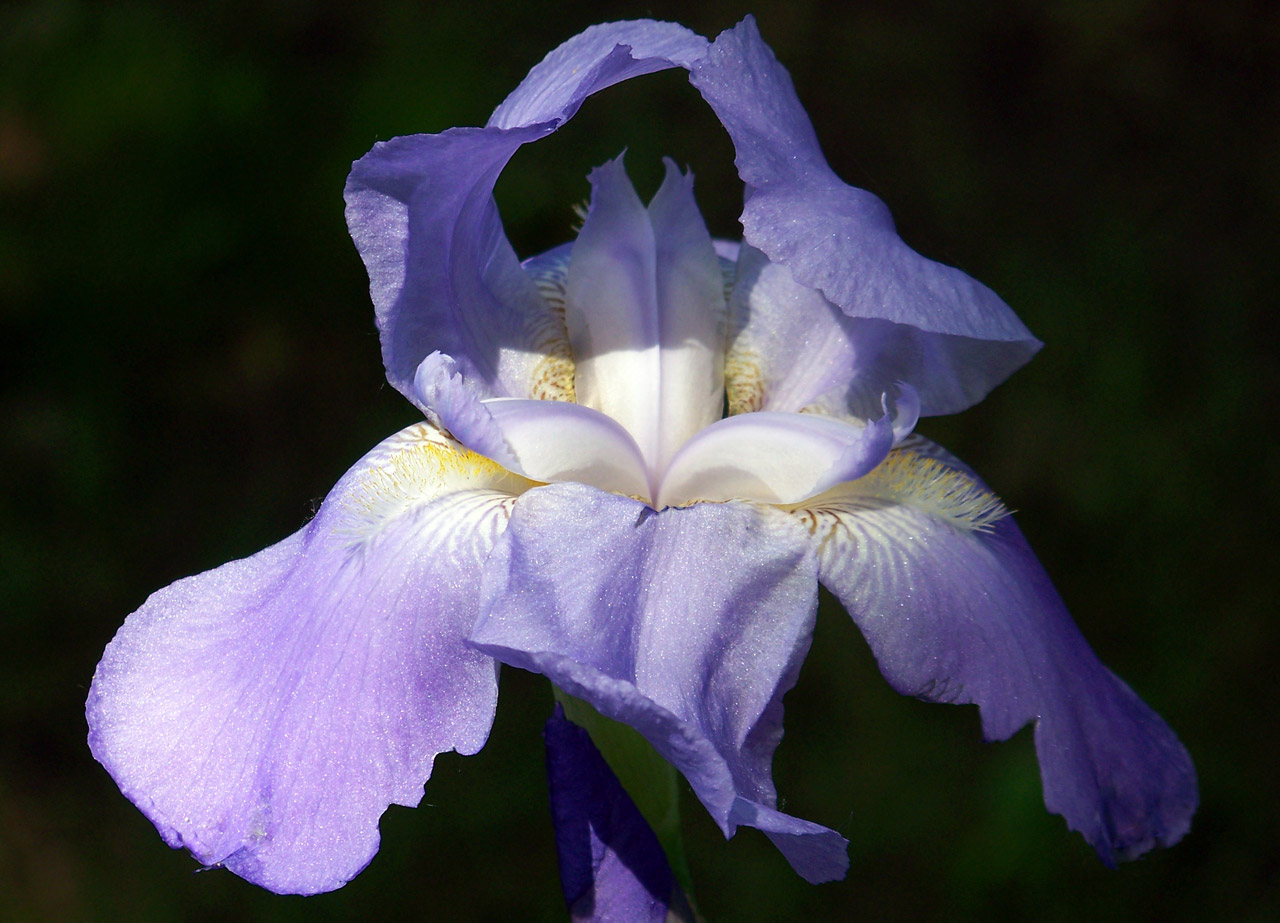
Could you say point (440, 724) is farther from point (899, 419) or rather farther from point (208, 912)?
point (208, 912)

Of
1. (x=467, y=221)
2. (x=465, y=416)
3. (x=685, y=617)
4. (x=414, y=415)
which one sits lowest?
(x=414, y=415)

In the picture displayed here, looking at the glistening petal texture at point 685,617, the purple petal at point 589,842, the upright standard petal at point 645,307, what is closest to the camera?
the glistening petal texture at point 685,617

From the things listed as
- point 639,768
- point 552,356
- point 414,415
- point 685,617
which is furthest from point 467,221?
point 414,415

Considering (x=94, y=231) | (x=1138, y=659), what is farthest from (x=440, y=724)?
(x=1138, y=659)

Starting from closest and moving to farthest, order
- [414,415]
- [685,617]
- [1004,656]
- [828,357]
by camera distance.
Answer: [685,617] < [1004,656] < [828,357] < [414,415]

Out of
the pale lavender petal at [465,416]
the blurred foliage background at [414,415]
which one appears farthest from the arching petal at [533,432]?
the blurred foliage background at [414,415]

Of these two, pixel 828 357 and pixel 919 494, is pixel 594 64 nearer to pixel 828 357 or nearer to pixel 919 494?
pixel 828 357

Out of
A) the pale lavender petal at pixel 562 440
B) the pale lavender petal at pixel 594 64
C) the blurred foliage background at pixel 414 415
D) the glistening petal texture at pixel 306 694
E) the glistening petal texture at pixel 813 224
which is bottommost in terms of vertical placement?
the blurred foliage background at pixel 414 415

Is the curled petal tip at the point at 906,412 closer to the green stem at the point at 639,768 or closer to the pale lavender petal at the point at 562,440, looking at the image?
the pale lavender petal at the point at 562,440
